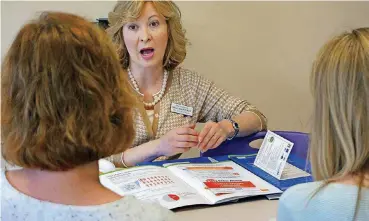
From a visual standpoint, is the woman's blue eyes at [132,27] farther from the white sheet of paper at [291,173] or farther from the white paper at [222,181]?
the white sheet of paper at [291,173]

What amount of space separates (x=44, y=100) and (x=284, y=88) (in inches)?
93.9

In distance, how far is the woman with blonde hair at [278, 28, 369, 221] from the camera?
3.14ft

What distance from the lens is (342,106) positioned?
99 centimetres

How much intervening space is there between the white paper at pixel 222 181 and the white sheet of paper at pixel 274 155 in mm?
66

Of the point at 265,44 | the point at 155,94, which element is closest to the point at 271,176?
the point at 155,94

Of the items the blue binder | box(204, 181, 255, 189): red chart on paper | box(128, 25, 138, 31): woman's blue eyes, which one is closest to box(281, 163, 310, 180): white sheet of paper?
the blue binder

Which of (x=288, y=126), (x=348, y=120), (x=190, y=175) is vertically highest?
(x=348, y=120)

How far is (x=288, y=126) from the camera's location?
123 inches

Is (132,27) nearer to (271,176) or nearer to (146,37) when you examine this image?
(146,37)

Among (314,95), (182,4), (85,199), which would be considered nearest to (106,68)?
(85,199)

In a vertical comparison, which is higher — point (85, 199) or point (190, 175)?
point (85, 199)

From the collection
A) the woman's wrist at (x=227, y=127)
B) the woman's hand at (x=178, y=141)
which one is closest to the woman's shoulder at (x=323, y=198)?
the woman's hand at (x=178, y=141)

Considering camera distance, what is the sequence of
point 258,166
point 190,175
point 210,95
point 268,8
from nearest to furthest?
point 190,175
point 258,166
point 210,95
point 268,8

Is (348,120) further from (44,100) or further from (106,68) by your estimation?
(44,100)
